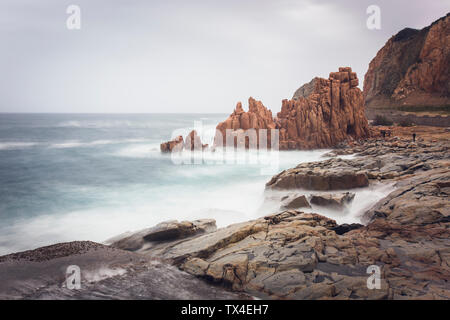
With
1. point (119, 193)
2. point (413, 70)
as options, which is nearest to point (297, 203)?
point (119, 193)

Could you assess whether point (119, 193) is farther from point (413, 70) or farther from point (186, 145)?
point (413, 70)

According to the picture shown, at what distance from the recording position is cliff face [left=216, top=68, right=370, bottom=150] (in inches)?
1357

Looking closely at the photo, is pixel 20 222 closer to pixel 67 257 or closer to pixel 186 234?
pixel 67 257

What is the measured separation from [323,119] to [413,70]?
39.9 meters

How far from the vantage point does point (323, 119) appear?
3500cm

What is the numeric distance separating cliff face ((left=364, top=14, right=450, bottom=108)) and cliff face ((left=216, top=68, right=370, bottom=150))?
29832 millimetres

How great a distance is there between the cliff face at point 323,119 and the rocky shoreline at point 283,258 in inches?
953

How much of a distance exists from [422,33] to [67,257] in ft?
274

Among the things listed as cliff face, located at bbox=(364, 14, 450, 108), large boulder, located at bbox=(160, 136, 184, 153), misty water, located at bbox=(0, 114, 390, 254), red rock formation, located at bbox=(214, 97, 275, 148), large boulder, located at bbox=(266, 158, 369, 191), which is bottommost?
misty water, located at bbox=(0, 114, 390, 254)

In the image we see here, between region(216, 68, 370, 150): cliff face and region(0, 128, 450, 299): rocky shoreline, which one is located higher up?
region(216, 68, 370, 150): cliff face

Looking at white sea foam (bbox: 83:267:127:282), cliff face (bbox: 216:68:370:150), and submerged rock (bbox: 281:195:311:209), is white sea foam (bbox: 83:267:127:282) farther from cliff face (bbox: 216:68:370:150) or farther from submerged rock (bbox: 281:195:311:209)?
cliff face (bbox: 216:68:370:150)

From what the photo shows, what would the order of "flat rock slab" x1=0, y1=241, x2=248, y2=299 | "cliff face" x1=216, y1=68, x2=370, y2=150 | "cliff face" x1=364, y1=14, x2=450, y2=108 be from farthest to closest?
1. "cliff face" x1=364, y1=14, x2=450, y2=108
2. "cliff face" x1=216, y1=68, x2=370, y2=150
3. "flat rock slab" x1=0, y1=241, x2=248, y2=299

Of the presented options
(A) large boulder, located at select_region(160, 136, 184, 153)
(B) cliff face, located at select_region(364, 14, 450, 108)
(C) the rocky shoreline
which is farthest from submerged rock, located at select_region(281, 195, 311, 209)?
(B) cliff face, located at select_region(364, 14, 450, 108)

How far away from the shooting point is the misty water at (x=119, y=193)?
13.0m
